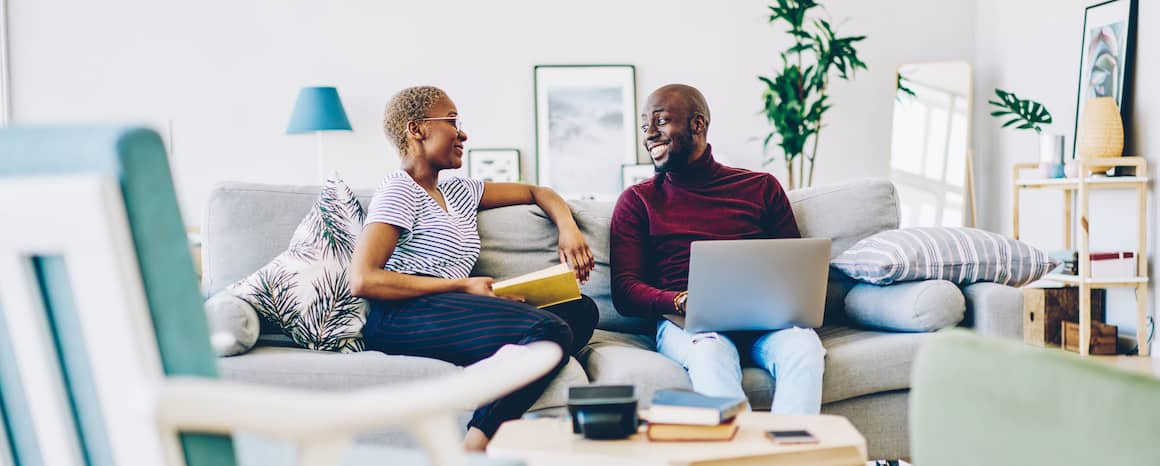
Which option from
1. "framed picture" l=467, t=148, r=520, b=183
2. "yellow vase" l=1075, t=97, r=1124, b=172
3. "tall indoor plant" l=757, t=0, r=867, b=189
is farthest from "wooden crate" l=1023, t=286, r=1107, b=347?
"framed picture" l=467, t=148, r=520, b=183

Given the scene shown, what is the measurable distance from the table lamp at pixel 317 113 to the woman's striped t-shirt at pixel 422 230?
2.46m

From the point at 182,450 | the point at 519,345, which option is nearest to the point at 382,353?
the point at 519,345

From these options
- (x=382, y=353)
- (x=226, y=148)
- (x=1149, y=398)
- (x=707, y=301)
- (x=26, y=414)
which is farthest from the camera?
(x=226, y=148)

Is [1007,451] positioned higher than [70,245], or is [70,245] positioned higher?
[70,245]

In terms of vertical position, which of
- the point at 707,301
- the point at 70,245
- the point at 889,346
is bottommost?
the point at 889,346

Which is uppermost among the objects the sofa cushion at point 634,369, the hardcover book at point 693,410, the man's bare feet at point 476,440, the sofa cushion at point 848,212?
the sofa cushion at point 848,212

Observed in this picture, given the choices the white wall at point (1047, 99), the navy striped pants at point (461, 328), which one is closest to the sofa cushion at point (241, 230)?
the navy striped pants at point (461, 328)

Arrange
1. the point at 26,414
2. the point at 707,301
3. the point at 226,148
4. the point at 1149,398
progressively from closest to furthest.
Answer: the point at 1149,398
the point at 26,414
the point at 707,301
the point at 226,148

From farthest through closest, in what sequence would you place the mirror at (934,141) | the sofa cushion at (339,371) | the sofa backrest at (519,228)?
the mirror at (934,141) → the sofa backrest at (519,228) → the sofa cushion at (339,371)

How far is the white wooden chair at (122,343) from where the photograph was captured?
0.78m

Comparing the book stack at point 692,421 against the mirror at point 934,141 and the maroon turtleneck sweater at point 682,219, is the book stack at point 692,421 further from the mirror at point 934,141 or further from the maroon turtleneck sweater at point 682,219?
the mirror at point 934,141

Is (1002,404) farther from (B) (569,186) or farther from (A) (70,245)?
(B) (569,186)

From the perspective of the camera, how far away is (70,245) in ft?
2.75

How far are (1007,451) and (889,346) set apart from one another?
55.7 inches
